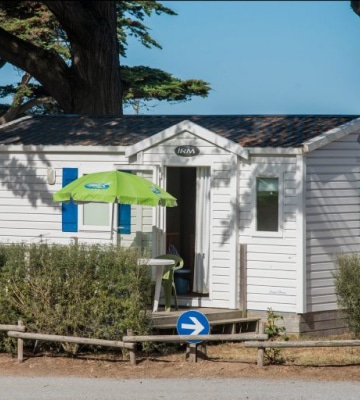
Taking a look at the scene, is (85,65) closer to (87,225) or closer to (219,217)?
(87,225)

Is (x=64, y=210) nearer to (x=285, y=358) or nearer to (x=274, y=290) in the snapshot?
(x=274, y=290)

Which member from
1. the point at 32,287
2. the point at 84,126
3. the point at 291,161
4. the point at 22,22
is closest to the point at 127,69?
the point at 22,22

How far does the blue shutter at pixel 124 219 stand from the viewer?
19.0m

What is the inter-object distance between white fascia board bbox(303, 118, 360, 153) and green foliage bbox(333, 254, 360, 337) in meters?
2.44

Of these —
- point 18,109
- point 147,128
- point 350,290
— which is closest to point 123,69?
point 18,109

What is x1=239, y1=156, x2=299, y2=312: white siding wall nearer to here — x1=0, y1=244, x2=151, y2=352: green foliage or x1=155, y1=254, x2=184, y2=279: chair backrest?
x1=155, y1=254, x2=184, y2=279: chair backrest

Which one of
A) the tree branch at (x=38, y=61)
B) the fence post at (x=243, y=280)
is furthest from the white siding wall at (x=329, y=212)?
the tree branch at (x=38, y=61)

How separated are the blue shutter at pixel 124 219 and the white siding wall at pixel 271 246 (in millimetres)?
1963

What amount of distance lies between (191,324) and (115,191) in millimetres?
2597

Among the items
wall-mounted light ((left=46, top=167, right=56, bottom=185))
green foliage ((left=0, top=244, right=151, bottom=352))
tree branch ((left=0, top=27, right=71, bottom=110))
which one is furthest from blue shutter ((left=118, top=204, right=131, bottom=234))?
tree branch ((left=0, top=27, right=71, bottom=110))

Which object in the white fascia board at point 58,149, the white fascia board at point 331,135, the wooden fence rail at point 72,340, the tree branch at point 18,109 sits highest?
the tree branch at point 18,109

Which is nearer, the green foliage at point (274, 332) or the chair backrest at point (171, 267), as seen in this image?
the green foliage at point (274, 332)

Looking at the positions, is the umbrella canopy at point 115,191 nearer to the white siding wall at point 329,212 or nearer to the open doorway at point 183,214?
the white siding wall at point 329,212

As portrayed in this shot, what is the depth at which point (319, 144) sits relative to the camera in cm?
1781
